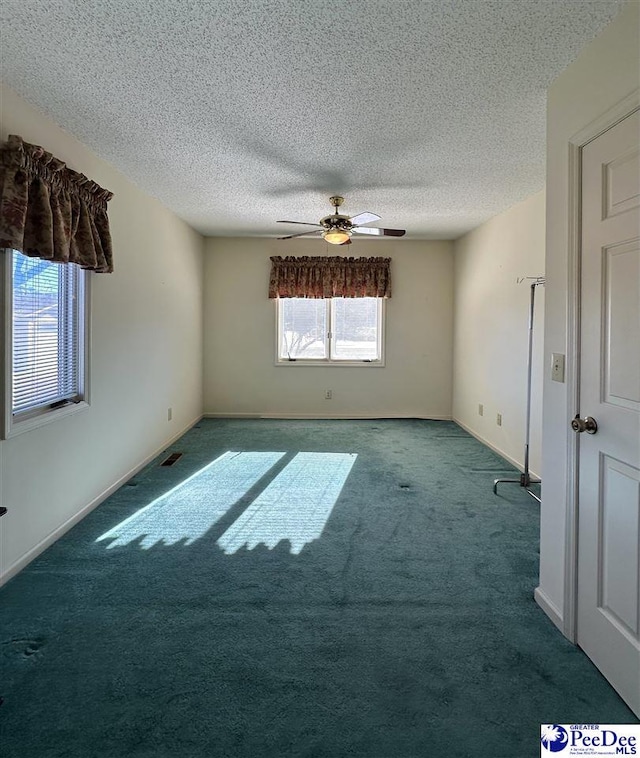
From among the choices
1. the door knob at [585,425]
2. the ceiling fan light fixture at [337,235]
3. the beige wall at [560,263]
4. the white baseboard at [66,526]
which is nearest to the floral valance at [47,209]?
the white baseboard at [66,526]

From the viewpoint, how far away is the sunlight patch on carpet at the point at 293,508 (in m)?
2.66

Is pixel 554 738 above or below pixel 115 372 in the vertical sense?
below

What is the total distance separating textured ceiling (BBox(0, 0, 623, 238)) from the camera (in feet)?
5.64

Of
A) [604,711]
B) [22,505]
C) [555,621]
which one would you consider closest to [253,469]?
[22,505]

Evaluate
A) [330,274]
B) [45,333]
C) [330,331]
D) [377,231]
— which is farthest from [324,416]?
[45,333]

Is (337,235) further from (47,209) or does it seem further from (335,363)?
(335,363)

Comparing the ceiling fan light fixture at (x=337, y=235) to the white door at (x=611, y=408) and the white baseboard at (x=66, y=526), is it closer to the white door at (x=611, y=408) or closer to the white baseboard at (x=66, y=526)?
the white door at (x=611, y=408)

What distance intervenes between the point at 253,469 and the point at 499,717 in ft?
9.32

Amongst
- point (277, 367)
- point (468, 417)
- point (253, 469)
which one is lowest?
point (253, 469)

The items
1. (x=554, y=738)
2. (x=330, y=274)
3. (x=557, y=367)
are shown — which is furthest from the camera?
(x=330, y=274)

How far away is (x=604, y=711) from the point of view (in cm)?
146

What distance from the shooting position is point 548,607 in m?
1.96

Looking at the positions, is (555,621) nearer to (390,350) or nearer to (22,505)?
(22,505)

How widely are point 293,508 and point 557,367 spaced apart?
1.97 meters
